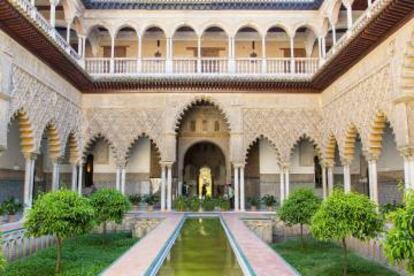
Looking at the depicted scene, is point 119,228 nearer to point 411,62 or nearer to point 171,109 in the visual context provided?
point 171,109

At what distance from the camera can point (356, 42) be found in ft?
33.1

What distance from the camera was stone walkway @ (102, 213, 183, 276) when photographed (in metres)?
5.07

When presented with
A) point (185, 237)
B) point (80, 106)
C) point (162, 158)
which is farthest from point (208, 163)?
point (185, 237)

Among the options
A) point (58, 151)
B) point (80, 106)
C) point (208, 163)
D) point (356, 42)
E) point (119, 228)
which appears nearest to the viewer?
point (356, 42)

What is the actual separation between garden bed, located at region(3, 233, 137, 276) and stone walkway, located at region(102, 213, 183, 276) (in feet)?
2.30

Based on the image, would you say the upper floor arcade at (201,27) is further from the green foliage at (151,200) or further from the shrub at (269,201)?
the green foliage at (151,200)

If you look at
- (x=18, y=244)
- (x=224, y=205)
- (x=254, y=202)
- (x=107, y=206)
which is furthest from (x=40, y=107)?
(x=254, y=202)

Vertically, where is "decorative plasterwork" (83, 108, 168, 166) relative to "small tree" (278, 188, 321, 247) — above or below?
above

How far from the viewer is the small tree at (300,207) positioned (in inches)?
350

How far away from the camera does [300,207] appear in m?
8.97

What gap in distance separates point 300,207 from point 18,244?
580 centimetres

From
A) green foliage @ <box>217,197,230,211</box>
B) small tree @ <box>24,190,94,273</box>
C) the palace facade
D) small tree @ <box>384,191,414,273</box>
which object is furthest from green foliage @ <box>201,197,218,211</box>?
small tree @ <box>384,191,414,273</box>

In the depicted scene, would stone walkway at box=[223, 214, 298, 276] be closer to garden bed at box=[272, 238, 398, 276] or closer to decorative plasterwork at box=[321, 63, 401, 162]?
garden bed at box=[272, 238, 398, 276]

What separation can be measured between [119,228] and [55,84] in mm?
4636
